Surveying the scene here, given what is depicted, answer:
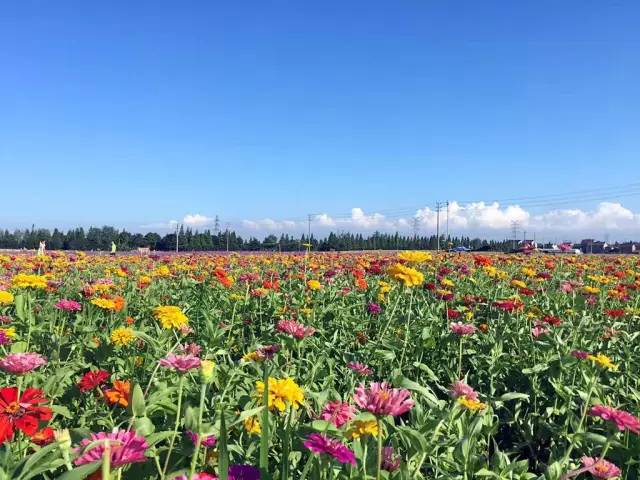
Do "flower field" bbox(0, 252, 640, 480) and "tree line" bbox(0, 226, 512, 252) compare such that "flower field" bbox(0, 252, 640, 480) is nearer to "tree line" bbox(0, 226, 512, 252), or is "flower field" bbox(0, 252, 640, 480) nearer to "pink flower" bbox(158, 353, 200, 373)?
"pink flower" bbox(158, 353, 200, 373)

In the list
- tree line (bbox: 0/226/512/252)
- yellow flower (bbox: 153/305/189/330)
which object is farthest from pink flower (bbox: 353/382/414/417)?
tree line (bbox: 0/226/512/252)

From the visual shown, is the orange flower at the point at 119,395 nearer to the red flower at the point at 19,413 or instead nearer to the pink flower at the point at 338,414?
the red flower at the point at 19,413

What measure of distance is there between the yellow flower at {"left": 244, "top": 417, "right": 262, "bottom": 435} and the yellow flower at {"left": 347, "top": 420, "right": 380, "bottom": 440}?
0.63 m

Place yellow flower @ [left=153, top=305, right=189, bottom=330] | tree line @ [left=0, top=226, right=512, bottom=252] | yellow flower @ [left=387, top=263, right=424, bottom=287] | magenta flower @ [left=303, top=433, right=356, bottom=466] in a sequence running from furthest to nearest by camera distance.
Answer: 1. tree line @ [left=0, top=226, right=512, bottom=252]
2. yellow flower @ [left=387, top=263, right=424, bottom=287]
3. yellow flower @ [left=153, top=305, right=189, bottom=330]
4. magenta flower @ [left=303, top=433, right=356, bottom=466]

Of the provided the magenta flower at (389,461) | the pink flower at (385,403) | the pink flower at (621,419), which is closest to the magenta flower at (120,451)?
the pink flower at (385,403)

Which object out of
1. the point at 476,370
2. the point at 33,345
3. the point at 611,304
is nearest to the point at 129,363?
the point at 33,345

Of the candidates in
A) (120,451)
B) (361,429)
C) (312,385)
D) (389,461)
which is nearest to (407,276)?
(312,385)

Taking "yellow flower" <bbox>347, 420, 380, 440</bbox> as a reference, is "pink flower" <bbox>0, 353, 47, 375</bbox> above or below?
above

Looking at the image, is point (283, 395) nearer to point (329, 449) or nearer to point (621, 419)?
point (329, 449)

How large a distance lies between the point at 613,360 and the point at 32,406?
4006 millimetres

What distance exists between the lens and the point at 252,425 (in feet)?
6.25

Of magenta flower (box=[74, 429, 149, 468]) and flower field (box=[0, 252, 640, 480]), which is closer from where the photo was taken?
magenta flower (box=[74, 429, 149, 468])

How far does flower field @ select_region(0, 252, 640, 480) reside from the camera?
1353 mm

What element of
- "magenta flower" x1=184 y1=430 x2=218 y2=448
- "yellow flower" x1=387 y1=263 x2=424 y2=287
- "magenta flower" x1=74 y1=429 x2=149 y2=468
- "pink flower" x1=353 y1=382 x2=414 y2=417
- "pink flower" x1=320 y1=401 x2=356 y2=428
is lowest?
"magenta flower" x1=184 y1=430 x2=218 y2=448
